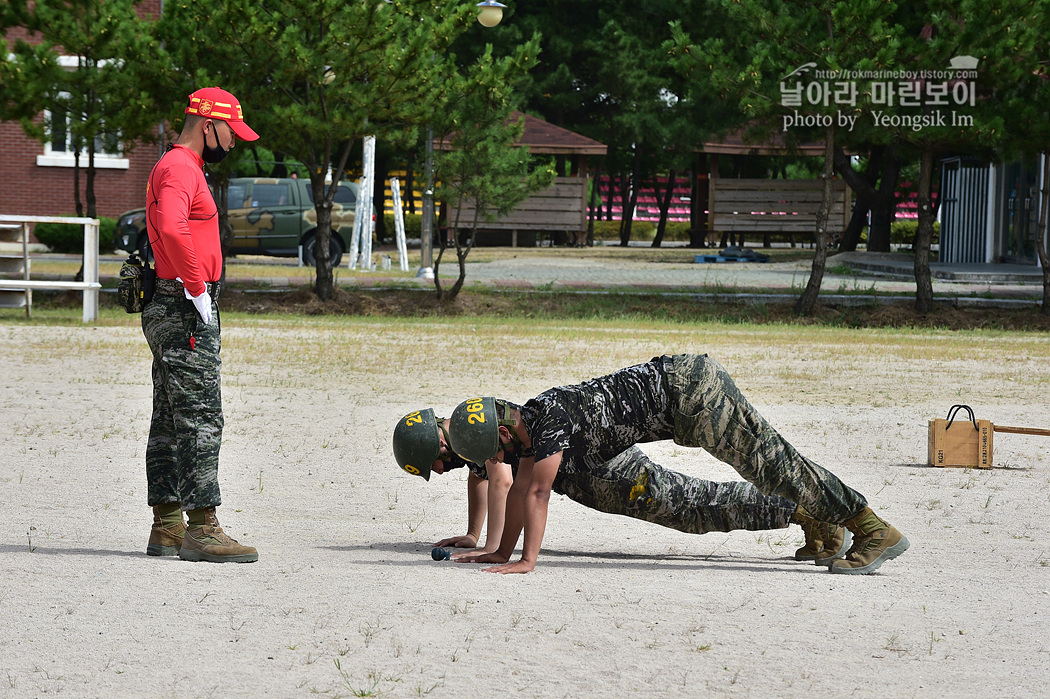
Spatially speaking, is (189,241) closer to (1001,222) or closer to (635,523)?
(635,523)

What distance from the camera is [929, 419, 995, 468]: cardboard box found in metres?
8.15

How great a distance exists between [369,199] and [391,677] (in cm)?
2226

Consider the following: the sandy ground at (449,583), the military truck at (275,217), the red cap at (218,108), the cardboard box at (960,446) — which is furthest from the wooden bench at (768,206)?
the red cap at (218,108)

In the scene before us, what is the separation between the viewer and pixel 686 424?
17.2ft

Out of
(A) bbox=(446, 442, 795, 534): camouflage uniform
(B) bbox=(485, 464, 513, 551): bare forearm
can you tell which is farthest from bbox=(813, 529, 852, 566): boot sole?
(B) bbox=(485, 464, 513, 551): bare forearm

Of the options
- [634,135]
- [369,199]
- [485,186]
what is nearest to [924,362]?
[485,186]

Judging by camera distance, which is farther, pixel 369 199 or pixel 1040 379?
pixel 369 199

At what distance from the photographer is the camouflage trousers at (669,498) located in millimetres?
5637

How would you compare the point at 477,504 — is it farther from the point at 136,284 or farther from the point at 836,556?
the point at 136,284

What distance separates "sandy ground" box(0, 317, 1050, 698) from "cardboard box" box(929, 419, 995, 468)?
5.1 inches

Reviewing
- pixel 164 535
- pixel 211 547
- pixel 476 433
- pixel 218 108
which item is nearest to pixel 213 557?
pixel 211 547

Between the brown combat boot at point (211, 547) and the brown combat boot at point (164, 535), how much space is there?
7 cm

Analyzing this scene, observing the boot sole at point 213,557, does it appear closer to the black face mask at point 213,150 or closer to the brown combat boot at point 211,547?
the brown combat boot at point 211,547

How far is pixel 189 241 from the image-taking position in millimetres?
5160
